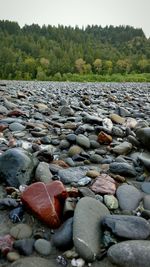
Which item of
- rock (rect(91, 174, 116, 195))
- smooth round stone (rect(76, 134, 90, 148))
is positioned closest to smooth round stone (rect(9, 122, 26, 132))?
smooth round stone (rect(76, 134, 90, 148))

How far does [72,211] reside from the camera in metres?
2.13

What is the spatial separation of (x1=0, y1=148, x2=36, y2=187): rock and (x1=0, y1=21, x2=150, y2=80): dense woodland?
38000 mm

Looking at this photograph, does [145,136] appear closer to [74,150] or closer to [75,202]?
[74,150]

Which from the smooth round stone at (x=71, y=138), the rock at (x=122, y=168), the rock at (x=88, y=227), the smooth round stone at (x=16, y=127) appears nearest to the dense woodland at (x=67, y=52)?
the smooth round stone at (x=16, y=127)

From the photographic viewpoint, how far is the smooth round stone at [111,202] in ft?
7.65

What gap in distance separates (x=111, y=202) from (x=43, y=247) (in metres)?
0.65

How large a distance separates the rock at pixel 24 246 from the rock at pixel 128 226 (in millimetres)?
445

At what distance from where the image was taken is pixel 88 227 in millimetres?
1963

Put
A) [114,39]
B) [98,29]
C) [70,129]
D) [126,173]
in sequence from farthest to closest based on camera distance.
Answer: [98,29] < [114,39] < [70,129] < [126,173]

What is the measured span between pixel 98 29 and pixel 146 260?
125 meters

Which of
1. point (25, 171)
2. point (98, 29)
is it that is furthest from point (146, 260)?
point (98, 29)

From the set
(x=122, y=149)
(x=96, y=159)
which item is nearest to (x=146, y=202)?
(x=96, y=159)

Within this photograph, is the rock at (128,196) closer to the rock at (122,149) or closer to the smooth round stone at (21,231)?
the smooth round stone at (21,231)

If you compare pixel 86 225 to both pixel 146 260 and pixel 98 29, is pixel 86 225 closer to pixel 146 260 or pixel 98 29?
pixel 146 260
